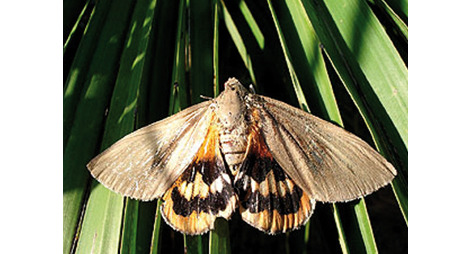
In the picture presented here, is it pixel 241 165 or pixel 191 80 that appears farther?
pixel 191 80

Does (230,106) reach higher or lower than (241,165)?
higher

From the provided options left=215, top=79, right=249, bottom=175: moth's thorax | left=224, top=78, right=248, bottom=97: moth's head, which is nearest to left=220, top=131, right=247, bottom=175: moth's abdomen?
left=215, top=79, right=249, bottom=175: moth's thorax

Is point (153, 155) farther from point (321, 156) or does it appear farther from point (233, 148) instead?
point (321, 156)

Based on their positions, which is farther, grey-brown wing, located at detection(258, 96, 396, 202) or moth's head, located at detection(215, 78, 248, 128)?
moth's head, located at detection(215, 78, 248, 128)

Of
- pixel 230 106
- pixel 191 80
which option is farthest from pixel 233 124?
pixel 191 80

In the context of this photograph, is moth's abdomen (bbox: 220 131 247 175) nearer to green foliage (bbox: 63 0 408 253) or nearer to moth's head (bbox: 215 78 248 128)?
moth's head (bbox: 215 78 248 128)

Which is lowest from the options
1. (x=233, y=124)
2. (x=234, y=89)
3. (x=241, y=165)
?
(x=241, y=165)

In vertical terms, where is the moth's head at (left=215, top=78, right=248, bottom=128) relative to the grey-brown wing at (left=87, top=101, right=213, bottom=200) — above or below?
above
